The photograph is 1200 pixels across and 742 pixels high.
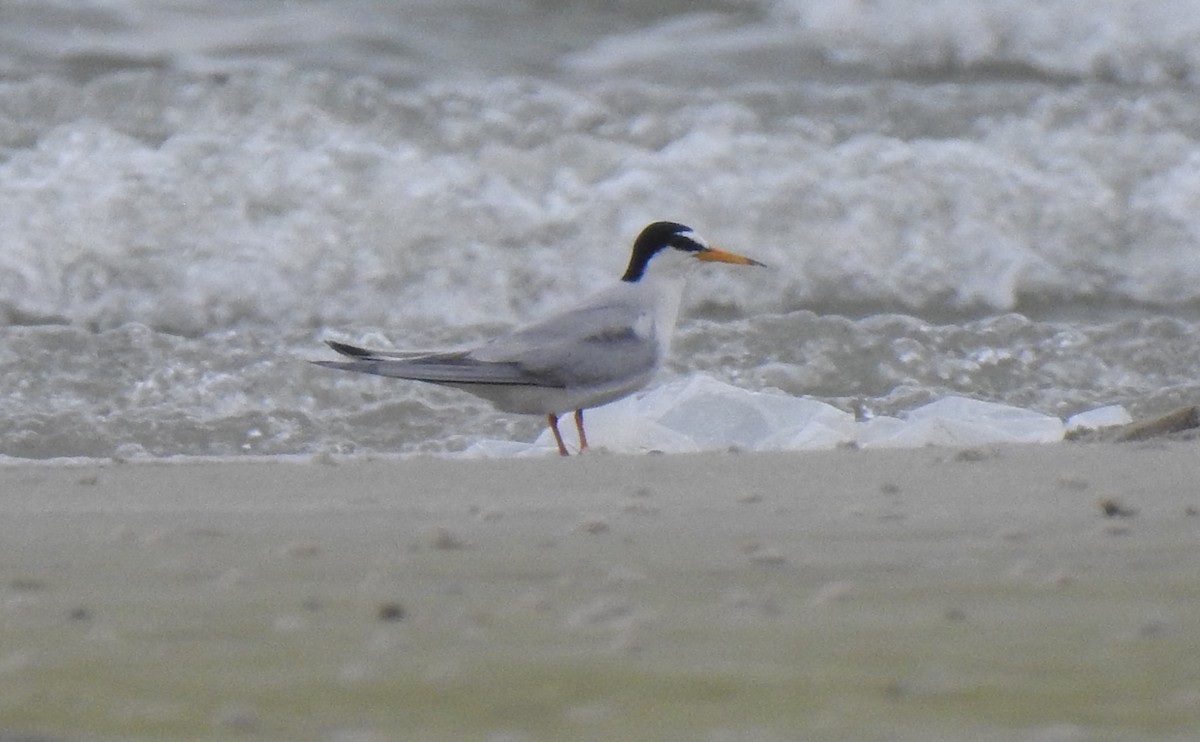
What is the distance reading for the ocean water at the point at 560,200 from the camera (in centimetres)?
531

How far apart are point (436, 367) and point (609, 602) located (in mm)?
2240

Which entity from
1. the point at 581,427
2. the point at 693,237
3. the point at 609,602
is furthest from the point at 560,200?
the point at 609,602

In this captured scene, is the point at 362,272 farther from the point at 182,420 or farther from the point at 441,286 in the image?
the point at 182,420

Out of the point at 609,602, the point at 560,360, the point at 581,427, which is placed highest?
the point at 609,602

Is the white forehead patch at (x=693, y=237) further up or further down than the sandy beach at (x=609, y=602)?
further up

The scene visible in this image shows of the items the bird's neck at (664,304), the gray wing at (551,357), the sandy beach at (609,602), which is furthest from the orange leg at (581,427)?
the sandy beach at (609,602)

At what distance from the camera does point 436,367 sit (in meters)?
4.33

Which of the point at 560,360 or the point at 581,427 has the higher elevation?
the point at 560,360

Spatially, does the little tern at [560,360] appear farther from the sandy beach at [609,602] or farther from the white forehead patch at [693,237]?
the sandy beach at [609,602]

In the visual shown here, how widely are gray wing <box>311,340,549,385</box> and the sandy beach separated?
0.98m

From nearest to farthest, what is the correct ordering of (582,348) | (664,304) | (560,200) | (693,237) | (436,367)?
(436,367), (582,348), (664,304), (693,237), (560,200)

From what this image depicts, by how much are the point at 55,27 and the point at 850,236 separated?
13.2 ft

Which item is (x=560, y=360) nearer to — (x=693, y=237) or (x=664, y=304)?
(x=664, y=304)

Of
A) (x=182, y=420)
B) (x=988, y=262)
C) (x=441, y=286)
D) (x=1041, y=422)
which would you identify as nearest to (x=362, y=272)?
(x=441, y=286)
